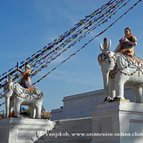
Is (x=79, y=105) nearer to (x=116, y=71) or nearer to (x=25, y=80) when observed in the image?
(x=25, y=80)

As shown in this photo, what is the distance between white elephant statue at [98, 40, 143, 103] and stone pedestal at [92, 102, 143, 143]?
389 mm

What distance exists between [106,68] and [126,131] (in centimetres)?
190

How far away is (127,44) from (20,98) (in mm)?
4643

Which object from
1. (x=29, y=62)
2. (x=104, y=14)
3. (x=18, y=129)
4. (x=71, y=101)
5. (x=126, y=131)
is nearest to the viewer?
(x=126, y=131)

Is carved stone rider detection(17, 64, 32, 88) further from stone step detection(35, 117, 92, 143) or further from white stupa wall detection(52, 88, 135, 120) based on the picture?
white stupa wall detection(52, 88, 135, 120)

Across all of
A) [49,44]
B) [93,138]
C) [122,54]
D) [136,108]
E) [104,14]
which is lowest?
[93,138]

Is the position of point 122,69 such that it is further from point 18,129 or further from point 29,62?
point 29,62

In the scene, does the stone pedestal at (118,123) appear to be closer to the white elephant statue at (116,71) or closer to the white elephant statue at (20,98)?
the white elephant statue at (116,71)

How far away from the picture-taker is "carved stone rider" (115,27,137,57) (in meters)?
9.87

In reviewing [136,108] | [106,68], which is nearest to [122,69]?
[106,68]

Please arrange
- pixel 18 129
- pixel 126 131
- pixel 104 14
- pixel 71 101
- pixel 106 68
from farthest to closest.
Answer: pixel 71 101 → pixel 104 14 → pixel 18 129 → pixel 106 68 → pixel 126 131

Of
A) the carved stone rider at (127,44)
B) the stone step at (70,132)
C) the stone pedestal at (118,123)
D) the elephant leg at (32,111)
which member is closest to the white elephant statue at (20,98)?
the elephant leg at (32,111)

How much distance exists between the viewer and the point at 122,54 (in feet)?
31.8

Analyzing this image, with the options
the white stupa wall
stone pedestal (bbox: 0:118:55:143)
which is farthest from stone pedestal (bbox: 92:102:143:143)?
the white stupa wall
